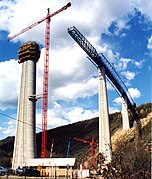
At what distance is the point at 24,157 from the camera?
58875 mm

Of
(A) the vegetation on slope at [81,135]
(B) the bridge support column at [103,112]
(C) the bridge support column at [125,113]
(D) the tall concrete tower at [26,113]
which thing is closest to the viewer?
(B) the bridge support column at [103,112]

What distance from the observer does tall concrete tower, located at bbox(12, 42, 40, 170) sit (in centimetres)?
5947

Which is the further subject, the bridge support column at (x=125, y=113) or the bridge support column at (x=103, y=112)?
the bridge support column at (x=125, y=113)

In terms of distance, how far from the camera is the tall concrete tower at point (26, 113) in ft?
195

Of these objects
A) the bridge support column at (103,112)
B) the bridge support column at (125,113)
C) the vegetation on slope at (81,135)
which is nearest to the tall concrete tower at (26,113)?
the bridge support column at (103,112)

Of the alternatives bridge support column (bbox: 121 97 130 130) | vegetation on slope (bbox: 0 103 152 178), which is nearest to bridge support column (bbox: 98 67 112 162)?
vegetation on slope (bbox: 0 103 152 178)

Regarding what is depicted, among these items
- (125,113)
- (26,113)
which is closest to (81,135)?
(125,113)

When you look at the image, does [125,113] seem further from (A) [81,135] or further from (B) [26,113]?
(A) [81,135]

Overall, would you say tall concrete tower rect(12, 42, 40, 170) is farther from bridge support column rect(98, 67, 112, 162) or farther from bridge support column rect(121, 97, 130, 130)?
bridge support column rect(121, 97, 130, 130)

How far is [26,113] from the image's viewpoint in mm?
62062

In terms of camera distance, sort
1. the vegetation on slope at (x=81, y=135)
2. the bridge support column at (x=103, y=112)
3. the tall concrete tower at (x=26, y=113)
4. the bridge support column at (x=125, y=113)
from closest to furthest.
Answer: the bridge support column at (x=103, y=112) → the tall concrete tower at (x=26, y=113) → the bridge support column at (x=125, y=113) → the vegetation on slope at (x=81, y=135)

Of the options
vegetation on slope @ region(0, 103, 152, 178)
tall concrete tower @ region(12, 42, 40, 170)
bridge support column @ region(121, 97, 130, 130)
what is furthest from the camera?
vegetation on slope @ region(0, 103, 152, 178)

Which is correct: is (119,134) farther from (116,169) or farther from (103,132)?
(116,169)

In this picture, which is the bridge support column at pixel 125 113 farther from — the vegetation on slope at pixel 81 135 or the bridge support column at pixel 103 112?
the bridge support column at pixel 103 112
